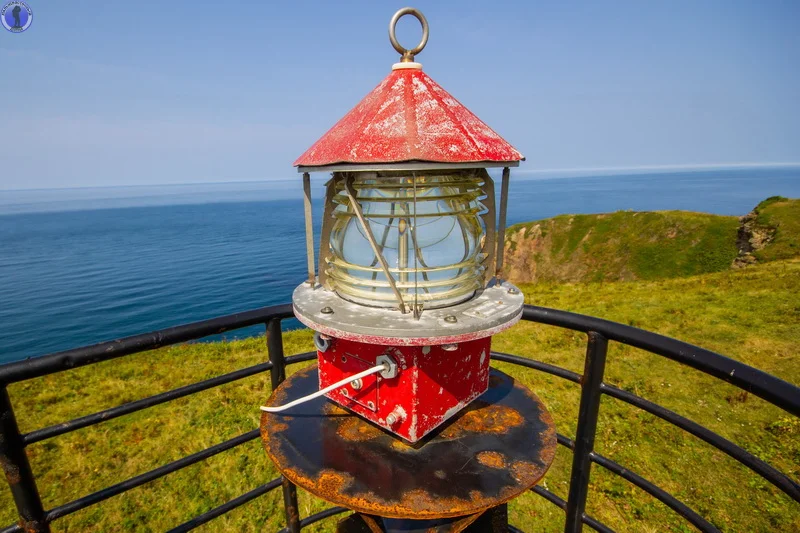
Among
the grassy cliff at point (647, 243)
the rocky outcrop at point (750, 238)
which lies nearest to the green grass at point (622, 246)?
the grassy cliff at point (647, 243)

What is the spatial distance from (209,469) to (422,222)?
7.70 m

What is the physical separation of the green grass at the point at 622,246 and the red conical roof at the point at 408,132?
41.7m

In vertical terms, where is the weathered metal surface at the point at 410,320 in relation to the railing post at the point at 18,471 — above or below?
above

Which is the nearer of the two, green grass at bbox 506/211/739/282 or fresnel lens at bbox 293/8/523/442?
fresnel lens at bbox 293/8/523/442

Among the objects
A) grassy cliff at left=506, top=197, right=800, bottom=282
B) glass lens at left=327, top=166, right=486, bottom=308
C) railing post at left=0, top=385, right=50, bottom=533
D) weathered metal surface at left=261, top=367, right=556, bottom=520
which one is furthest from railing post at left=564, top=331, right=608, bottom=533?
grassy cliff at left=506, top=197, right=800, bottom=282

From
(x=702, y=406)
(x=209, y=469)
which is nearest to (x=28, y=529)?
(x=209, y=469)

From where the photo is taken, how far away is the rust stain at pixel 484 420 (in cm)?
223

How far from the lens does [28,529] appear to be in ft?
6.25

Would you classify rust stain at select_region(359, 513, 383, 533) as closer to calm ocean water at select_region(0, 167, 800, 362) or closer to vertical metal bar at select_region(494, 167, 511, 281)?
vertical metal bar at select_region(494, 167, 511, 281)

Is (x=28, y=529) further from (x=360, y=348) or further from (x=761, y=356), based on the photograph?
(x=761, y=356)

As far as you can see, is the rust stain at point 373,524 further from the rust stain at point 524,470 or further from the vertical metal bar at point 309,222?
the vertical metal bar at point 309,222

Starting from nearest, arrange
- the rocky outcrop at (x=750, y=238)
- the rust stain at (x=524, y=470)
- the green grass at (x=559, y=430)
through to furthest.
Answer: the rust stain at (x=524, y=470), the green grass at (x=559, y=430), the rocky outcrop at (x=750, y=238)

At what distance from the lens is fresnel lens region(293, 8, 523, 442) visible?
185 centimetres

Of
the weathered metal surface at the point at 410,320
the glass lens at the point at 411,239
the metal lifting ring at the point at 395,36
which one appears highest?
the metal lifting ring at the point at 395,36
